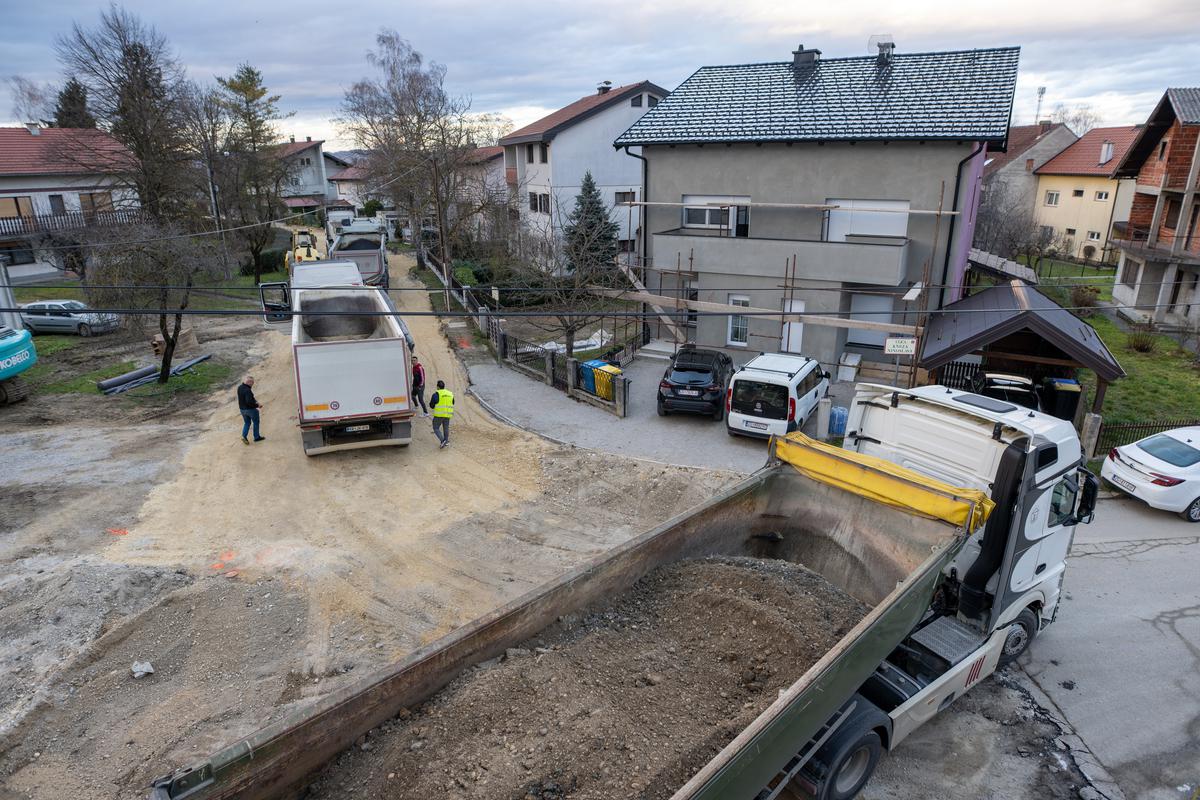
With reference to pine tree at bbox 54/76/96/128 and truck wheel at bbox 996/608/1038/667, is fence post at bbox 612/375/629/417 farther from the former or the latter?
pine tree at bbox 54/76/96/128

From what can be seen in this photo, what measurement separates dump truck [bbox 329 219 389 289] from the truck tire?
2293cm

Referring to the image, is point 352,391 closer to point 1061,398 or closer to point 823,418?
point 823,418

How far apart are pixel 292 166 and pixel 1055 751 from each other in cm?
5501

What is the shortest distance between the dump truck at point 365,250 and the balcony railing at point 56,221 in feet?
28.2

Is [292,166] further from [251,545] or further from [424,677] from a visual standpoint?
[424,677]

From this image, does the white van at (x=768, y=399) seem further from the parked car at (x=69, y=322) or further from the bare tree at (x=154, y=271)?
the parked car at (x=69, y=322)

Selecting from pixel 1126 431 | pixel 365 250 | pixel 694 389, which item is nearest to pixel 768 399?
pixel 694 389

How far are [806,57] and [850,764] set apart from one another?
2174 centimetres

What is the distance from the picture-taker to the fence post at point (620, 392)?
654 inches

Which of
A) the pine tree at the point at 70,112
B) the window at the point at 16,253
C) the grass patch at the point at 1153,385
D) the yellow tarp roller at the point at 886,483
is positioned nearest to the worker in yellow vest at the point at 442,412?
the yellow tarp roller at the point at 886,483

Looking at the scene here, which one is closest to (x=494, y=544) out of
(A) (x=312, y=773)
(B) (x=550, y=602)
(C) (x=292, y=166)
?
(B) (x=550, y=602)

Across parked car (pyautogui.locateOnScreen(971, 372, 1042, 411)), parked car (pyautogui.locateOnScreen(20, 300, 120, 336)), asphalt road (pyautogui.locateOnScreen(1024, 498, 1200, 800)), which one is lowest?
asphalt road (pyautogui.locateOnScreen(1024, 498, 1200, 800))

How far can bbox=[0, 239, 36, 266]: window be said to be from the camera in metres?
31.3

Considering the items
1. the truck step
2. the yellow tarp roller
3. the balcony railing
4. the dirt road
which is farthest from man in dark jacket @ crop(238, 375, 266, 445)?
the balcony railing
